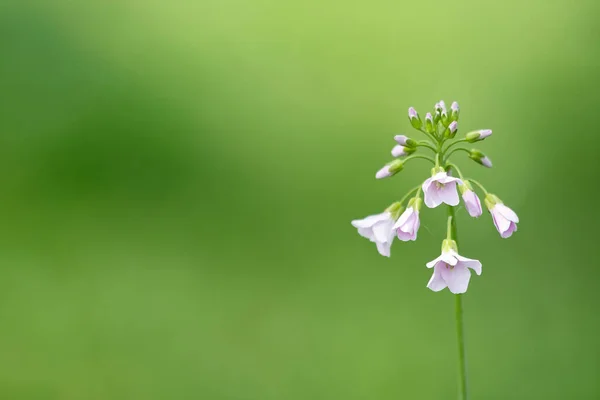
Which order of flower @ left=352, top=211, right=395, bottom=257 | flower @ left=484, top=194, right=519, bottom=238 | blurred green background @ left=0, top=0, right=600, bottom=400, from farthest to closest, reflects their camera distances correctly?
blurred green background @ left=0, top=0, right=600, bottom=400 < flower @ left=352, top=211, right=395, bottom=257 < flower @ left=484, top=194, right=519, bottom=238

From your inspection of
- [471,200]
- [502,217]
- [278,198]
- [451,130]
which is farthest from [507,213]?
[278,198]

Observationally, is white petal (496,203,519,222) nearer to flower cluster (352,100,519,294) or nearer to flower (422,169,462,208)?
flower cluster (352,100,519,294)

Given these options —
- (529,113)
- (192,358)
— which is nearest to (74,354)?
(192,358)

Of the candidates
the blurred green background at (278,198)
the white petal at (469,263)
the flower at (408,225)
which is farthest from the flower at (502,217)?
the blurred green background at (278,198)

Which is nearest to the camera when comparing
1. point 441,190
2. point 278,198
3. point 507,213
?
point 441,190

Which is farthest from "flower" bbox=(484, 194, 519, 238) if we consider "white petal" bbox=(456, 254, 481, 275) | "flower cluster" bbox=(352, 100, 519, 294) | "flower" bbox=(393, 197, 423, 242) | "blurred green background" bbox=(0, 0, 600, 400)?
"blurred green background" bbox=(0, 0, 600, 400)

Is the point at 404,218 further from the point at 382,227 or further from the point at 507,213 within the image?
the point at 507,213

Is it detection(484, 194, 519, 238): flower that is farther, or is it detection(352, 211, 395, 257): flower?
detection(352, 211, 395, 257): flower
